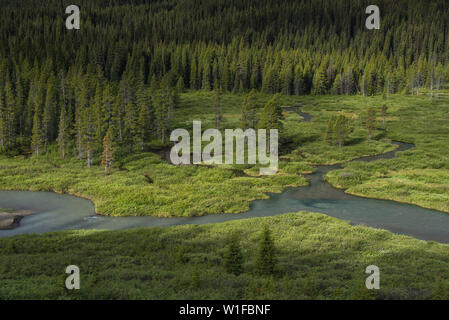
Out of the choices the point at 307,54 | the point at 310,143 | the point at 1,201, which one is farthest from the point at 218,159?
the point at 307,54

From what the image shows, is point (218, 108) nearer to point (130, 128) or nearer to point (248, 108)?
point (248, 108)

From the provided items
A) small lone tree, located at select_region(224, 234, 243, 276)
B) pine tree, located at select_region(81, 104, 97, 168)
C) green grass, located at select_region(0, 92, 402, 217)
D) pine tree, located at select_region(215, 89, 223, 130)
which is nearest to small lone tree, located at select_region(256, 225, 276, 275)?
small lone tree, located at select_region(224, 234, 243, 276)

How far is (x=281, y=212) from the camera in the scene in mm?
44688

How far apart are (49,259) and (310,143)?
60.5 metres

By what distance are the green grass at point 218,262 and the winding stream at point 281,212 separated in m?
3.88

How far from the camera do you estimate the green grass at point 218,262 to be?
840 inches

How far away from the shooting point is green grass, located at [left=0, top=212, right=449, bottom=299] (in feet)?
70.0

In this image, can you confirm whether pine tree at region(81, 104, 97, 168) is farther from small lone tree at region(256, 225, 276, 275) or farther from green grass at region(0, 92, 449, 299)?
small lone tree at region(256, 225, 276, 275)

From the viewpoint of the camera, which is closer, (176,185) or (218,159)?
(176,185)

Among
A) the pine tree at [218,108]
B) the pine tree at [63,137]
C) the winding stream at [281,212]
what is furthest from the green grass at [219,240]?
the pine tree at [218,108]

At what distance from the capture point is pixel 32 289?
20.6 meters

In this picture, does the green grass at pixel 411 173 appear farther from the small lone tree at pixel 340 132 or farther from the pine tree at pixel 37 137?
the pine tree at pixel 37 137

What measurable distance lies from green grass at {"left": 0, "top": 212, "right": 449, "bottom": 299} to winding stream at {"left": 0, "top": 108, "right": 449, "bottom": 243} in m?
3.88

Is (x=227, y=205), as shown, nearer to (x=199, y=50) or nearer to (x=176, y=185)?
(x=176, y=185)
